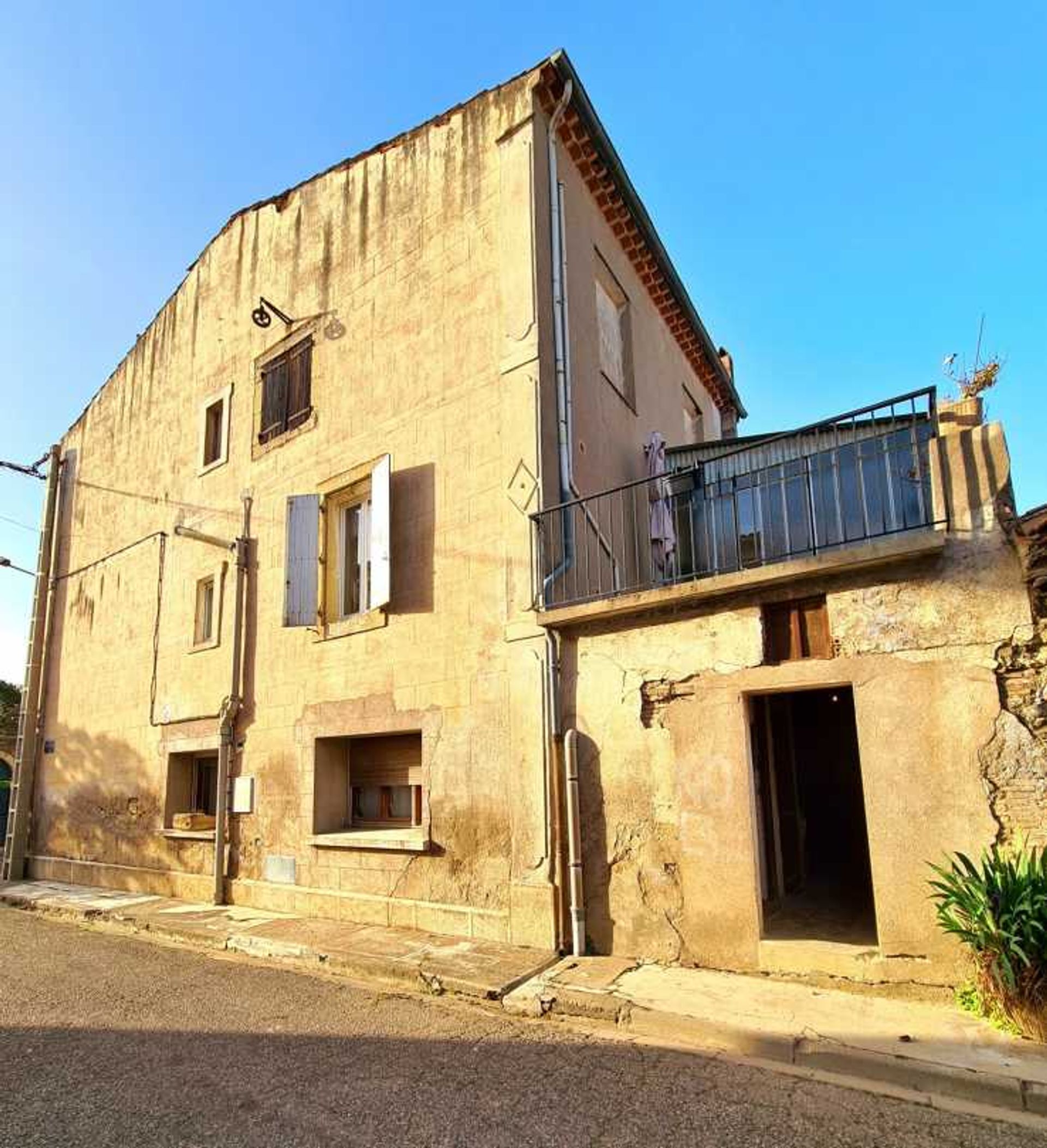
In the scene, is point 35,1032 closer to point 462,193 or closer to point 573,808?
point 573,808

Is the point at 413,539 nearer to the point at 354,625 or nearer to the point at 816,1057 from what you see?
the point at 354,625

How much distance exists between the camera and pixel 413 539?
826 centimetres

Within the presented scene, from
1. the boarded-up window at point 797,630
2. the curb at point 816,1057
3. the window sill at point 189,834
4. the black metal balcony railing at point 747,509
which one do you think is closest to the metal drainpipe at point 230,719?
the window sill at point 189,834

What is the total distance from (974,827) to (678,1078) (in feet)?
7.81

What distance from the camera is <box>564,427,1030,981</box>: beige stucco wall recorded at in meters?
4.88

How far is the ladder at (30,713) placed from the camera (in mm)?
13000

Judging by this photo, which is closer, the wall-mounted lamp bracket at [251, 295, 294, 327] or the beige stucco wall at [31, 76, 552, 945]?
the beige stucco wall at [31, 76, 552, 945]

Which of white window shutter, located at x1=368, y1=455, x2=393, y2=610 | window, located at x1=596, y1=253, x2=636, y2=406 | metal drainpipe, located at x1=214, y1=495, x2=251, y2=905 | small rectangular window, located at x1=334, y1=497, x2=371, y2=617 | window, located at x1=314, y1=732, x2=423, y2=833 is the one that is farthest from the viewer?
window, located at x1=596, y1=253, x2=636, y2=406

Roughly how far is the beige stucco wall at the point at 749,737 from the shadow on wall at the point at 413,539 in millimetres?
1999

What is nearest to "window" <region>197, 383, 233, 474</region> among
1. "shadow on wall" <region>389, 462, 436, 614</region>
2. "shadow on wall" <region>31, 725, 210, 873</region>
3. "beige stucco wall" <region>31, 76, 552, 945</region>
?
"beige stucco wall" <region>31, 76, 552, 945</region>

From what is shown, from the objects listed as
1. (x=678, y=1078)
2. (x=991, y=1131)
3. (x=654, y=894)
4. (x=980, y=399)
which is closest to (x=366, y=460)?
(x=654, y=894)

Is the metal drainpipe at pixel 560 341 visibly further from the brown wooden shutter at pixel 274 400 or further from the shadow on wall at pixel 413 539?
the brown wooden shutter at pixel 274 400

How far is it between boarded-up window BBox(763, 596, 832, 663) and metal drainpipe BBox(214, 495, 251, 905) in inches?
275

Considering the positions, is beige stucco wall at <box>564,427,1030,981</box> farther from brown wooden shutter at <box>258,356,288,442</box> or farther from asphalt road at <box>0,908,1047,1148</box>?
brown wooden shutter at <box>258,356,288,442</box>
